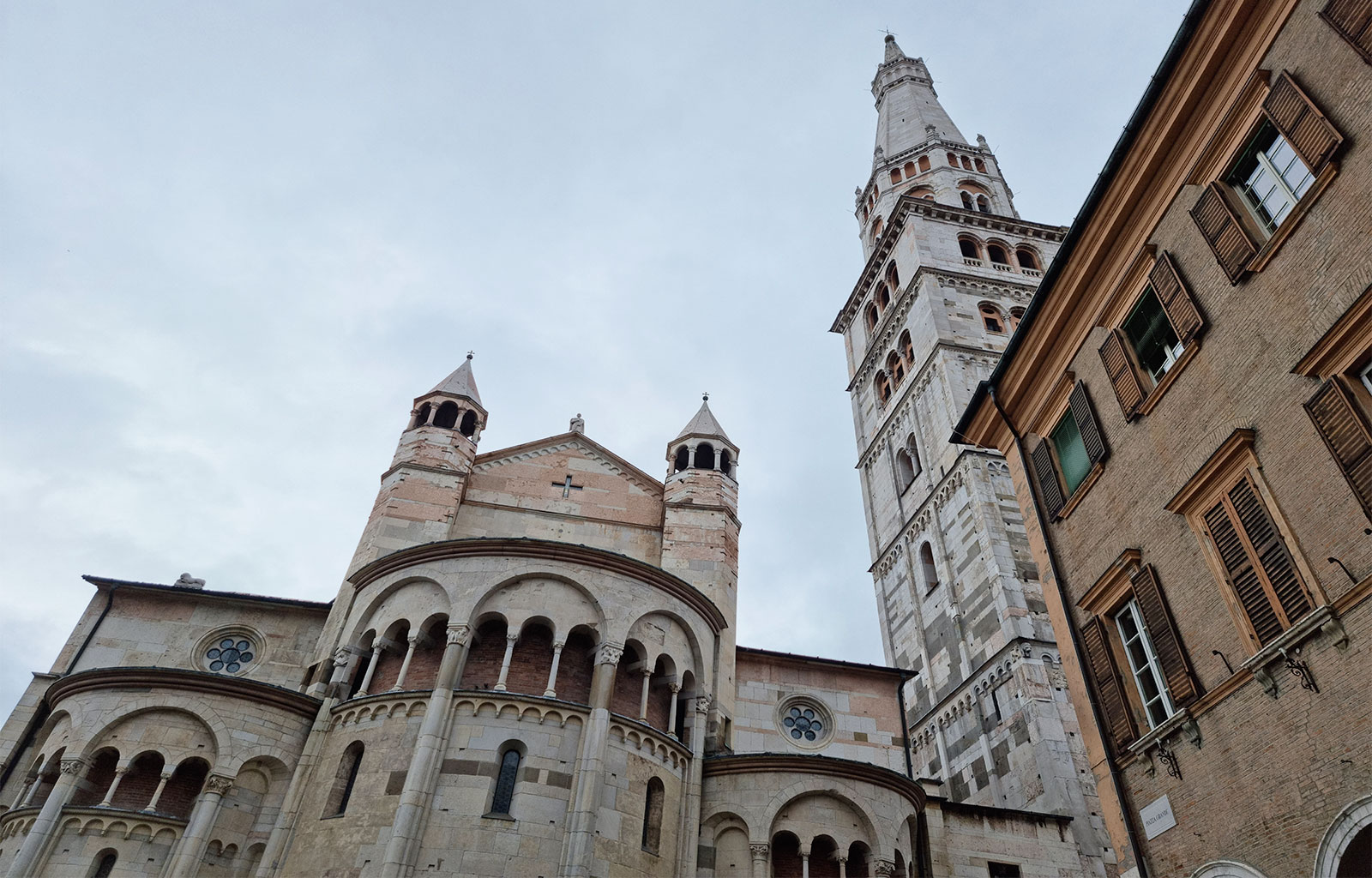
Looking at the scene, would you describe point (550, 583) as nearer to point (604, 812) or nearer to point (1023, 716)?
point (604, 812)

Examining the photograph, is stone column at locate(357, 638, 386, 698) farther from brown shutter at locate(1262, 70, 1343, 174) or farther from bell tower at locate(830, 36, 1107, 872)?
brown shutter at locate(1262, 70, 1343, 174)

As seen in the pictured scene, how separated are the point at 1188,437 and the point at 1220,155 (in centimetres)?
360

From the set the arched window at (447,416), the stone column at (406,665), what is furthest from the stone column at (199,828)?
the arched window at (447,416)

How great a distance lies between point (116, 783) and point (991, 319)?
34.1m

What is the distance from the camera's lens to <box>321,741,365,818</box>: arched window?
1605cm

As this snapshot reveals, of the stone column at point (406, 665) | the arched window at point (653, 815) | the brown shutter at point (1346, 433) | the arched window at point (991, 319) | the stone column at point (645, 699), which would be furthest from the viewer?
the arched window at point (991, 319)

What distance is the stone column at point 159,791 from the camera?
51.9 feet

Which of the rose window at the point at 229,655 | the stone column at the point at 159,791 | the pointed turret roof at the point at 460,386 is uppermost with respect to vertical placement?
the pointed turret roof at the point at 460,386

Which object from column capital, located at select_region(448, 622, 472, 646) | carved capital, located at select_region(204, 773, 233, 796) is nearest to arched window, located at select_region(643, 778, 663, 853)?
column capital, located at select_region(448, 622, 472, 646)

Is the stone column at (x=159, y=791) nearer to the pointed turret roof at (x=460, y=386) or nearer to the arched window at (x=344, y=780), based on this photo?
the arched window at (x=344, y=780)

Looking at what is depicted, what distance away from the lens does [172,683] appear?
55.9ft

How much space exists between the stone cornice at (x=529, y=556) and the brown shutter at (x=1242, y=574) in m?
11.3

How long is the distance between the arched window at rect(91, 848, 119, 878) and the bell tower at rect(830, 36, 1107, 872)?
20.7 m

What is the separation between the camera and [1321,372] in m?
8.96
